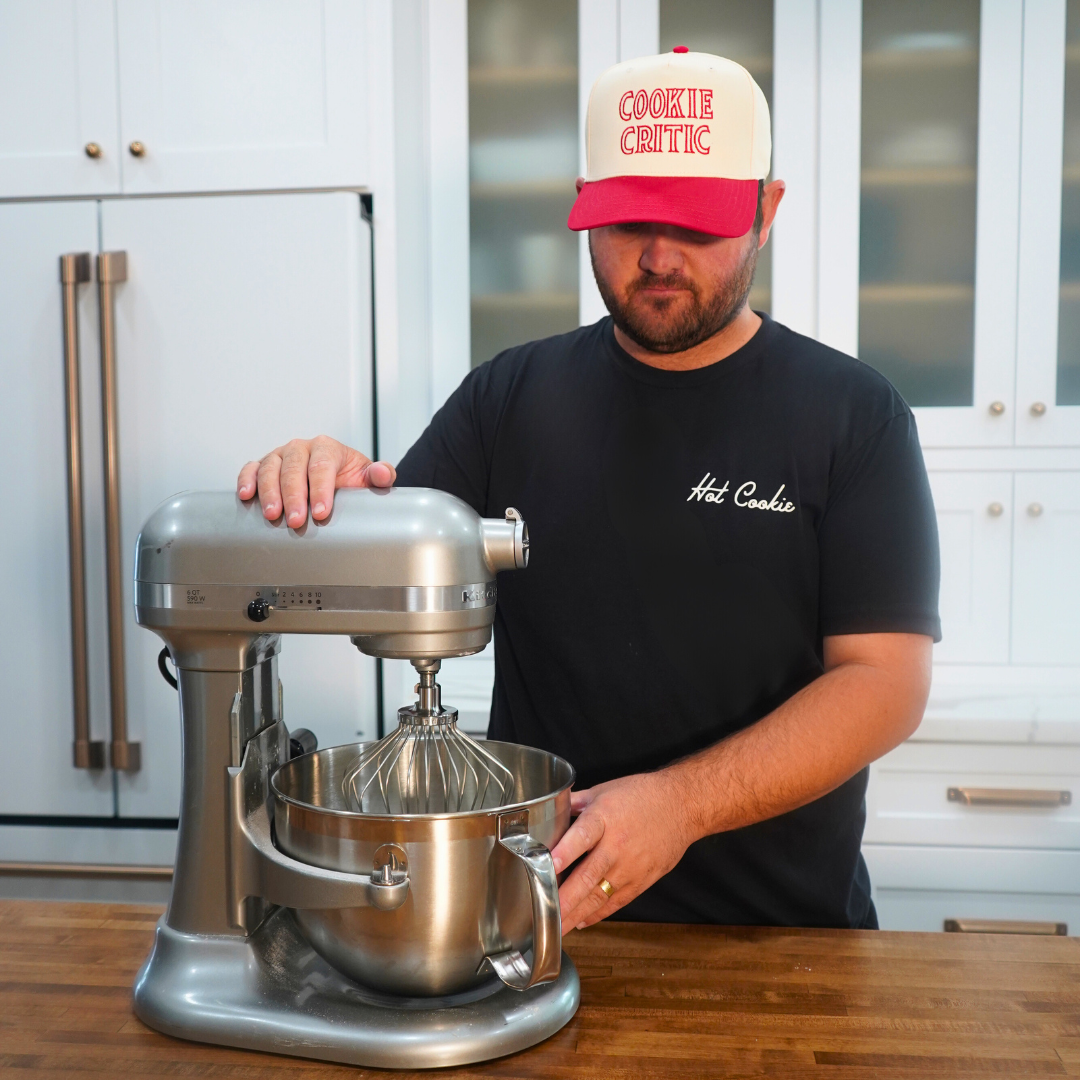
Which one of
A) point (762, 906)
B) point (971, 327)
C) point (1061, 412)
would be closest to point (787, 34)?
point (971, 327)

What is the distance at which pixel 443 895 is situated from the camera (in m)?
0.74

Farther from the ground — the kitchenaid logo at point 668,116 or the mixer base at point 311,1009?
the kitchenaid logo at point 668,116

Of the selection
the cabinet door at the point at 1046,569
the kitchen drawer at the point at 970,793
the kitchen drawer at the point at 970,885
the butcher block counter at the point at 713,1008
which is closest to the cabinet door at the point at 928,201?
the cabinet door at the point at 1046,569

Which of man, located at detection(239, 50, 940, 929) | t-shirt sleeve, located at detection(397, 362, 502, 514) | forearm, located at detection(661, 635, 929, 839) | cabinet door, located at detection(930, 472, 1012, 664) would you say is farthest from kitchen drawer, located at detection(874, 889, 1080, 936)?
t-shirt sleeve, located at detection(397, 362, 502, 514)

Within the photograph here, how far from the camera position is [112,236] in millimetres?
1848

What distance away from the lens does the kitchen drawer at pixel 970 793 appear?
1902mm

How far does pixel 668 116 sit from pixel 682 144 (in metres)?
0.03

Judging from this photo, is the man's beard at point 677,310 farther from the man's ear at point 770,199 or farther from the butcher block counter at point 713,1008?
the butcher block counter at point 713,1008

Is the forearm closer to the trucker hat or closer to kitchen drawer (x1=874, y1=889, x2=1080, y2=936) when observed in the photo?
the trucker hat

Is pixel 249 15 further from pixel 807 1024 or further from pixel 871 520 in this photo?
pixel 807 1024

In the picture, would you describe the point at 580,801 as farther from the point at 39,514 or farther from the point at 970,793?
the point at 39,514

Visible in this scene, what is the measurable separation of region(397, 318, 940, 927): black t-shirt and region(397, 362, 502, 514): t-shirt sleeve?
87 millimetres

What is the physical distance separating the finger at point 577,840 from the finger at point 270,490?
320mm

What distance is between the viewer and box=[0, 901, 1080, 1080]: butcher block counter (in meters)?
0.75
